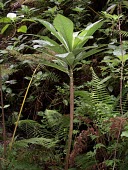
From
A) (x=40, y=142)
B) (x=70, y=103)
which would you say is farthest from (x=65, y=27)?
(x=40, y=142)

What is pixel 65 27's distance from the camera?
4.10 feet

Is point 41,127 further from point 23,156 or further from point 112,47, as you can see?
point 112,47

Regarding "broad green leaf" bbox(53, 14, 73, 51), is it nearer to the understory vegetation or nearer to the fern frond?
the understory vegetation

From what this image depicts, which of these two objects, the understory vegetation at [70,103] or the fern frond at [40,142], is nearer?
the understory vegetation at [70,103]

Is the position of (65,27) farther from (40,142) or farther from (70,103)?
(40,142)

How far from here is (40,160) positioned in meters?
1.53

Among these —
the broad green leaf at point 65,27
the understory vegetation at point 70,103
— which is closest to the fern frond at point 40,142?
the understory vegetation at point 70,103

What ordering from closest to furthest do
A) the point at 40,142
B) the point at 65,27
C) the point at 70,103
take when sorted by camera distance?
1. the point at 65,27
2. the point at 70,103
3. the point at 40,142

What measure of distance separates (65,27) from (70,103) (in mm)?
368

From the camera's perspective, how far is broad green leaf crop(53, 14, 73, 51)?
1232 mm

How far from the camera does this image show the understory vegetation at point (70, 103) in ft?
4.37

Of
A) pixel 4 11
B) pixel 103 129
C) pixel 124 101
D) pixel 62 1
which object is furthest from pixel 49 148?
pixel 4 11

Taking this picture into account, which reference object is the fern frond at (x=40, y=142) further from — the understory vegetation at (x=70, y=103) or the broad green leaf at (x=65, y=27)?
the broad green leaf at (x=65, y=27)

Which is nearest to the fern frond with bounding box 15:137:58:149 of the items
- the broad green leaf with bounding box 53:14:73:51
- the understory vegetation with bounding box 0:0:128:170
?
the understory vegetation with bounding box 0:0:128:170
